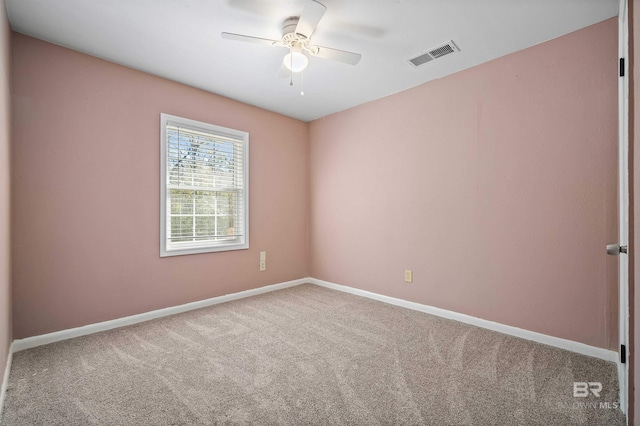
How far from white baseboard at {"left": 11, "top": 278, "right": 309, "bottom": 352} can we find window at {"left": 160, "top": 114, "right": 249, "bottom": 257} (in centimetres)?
57

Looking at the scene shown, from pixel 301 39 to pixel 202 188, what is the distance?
1953 millimetres

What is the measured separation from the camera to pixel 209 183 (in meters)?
3.46

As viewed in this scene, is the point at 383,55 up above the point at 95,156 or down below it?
above

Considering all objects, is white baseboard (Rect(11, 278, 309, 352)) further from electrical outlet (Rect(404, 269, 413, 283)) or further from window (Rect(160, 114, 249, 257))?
electrical outlet (Rect(404, 269, 413, 283))

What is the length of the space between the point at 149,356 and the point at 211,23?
8.11ft

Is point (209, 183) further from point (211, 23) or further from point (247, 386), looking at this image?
point (247, 386)

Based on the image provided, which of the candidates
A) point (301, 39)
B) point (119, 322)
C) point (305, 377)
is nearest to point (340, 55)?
point (301, 39)

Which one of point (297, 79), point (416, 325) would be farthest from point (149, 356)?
point (297, 79)

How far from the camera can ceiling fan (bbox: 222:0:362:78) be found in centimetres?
189

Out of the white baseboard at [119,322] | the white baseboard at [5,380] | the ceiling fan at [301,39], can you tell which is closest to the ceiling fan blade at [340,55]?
the ceiling fan at [301,39]

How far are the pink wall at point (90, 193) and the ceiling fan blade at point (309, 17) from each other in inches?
70.4

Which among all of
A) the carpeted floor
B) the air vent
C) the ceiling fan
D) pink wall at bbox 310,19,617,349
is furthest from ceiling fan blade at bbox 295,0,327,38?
the carpeted floor

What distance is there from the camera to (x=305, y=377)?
1.91 m

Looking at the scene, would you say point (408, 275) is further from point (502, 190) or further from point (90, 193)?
point (90, 193)
